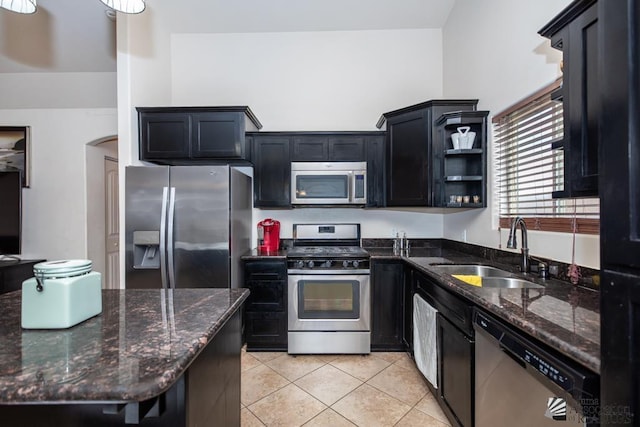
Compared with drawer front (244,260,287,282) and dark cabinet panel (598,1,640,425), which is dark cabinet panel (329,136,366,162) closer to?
drawer front (244,260,287,282)

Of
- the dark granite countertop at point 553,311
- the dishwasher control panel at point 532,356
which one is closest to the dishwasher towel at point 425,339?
the dark granite countertop at point 553,311

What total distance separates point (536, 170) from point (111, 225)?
5.07 m

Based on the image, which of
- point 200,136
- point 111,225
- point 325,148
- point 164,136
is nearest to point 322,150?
point 325,148

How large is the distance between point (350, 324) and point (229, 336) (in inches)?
65.4

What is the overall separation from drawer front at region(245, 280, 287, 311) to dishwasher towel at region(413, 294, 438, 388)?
124cm

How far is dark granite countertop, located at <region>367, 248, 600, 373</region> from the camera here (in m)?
0.89

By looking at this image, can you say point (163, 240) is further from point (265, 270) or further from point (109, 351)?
point (109, 351)

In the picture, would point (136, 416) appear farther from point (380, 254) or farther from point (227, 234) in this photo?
point (380, 254)

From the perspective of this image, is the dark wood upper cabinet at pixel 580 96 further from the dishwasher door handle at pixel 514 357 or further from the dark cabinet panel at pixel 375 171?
the dark cabinet panel at pixel 375 171

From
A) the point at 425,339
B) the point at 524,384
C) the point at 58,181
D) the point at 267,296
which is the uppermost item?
the point at 58,181

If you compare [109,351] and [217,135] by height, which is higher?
[217,135]

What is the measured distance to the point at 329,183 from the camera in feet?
10.2

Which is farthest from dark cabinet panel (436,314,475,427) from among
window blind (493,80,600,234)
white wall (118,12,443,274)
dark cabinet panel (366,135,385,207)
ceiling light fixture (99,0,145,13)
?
ceiling light fixture (99,0,145,13)

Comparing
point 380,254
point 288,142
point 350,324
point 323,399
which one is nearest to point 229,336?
point 323,399
